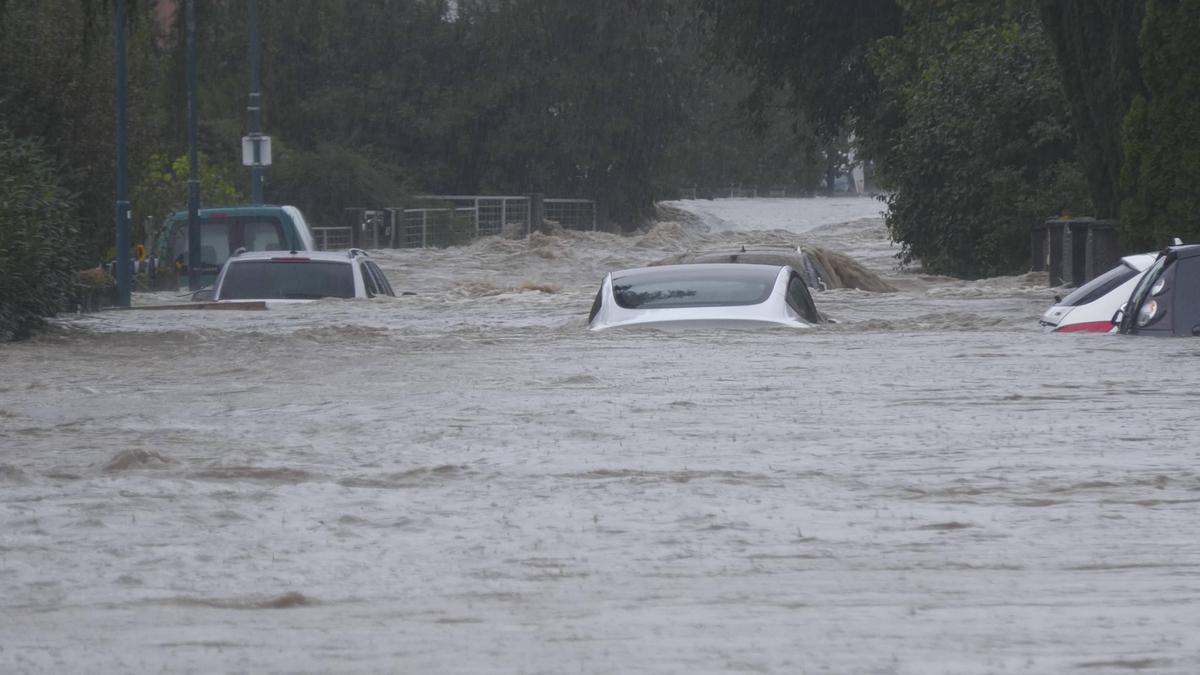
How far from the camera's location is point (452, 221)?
56.0 metres

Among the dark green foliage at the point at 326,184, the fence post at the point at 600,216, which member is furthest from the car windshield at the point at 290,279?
the fence post at the point at 600,216

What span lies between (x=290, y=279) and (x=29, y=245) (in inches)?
107

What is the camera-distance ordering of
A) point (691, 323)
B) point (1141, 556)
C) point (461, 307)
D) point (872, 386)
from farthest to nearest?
point (461, 307) < point (691, 323) < point (872, 386) < point (1141, 556)

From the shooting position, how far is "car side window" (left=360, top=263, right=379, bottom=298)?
19125 mm

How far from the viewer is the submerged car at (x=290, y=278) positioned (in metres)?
18.6

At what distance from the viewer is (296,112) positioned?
204 ft

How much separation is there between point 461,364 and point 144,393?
9.38 feet

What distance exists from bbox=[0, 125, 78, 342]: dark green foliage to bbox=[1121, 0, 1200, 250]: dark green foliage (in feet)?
39.4

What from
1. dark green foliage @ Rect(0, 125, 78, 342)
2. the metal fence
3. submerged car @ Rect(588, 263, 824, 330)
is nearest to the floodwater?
submerged car @ Rect(588, 263, 824, 330)

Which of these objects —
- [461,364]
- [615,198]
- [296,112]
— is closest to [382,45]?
[296,112]

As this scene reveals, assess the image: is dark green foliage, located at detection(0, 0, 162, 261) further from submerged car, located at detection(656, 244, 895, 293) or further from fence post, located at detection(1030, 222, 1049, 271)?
fence post, located at detection(1030, 222, 1049, 271)

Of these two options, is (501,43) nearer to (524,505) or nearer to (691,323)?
(691,323)

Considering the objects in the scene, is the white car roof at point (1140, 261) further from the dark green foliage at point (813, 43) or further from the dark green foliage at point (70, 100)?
the dark green foliage at point (813, 43)

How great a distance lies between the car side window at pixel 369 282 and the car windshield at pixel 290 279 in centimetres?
25
